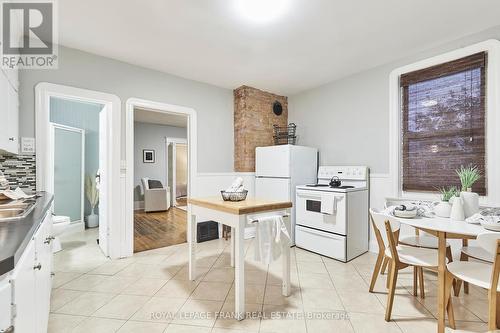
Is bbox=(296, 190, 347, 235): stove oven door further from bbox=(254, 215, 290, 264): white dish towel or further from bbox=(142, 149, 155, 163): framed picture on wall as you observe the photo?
bbox=(142, 149, 155, 163): framed picture on wall

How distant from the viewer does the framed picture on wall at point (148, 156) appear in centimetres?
655

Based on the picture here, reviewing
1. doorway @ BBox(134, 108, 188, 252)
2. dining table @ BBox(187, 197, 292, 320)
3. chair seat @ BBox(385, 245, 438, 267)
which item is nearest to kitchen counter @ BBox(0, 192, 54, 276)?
dining table @ BBox(187, 197, 292, 320)

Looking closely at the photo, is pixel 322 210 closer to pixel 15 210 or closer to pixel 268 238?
pixel 268 238

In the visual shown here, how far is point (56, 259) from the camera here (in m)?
2.85

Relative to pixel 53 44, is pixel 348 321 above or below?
below

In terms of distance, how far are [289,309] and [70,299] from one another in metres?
1.82

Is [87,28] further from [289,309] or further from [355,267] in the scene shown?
[355,267]

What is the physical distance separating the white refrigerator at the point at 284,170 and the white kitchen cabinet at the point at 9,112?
281 cm

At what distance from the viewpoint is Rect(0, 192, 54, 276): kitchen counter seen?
675mm

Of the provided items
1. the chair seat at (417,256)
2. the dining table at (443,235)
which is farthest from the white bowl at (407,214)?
the chair seat at (417,256)

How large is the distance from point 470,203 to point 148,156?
6614 mm

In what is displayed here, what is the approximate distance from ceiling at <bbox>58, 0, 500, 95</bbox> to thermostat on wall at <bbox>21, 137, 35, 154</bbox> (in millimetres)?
1099

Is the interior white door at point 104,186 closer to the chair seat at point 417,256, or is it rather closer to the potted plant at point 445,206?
the chair seat at point 417,256

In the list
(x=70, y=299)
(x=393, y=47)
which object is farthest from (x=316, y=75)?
(x=70, y=299)
